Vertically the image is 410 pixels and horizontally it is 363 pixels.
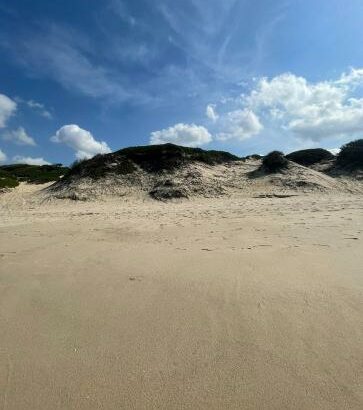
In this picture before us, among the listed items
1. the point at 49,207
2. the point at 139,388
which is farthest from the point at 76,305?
the point at 49,207

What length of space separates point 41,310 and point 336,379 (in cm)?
285

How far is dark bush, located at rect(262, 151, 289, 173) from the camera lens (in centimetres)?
2156

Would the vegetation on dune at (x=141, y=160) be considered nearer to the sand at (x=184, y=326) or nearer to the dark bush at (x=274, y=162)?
the dark bush at (x=274, y=162)

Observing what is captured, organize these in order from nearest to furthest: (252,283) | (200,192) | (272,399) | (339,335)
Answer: (272,399) → (339,335) → (252,283) → (200,192)

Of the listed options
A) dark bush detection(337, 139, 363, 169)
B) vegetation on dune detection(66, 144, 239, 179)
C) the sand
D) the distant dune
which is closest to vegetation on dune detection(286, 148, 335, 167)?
dark bush detection(337, 139, 363, 169)

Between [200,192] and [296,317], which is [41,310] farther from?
[200,192]

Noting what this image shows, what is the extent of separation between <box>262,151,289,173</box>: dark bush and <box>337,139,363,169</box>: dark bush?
217 inches

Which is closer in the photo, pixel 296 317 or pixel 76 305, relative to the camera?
pixel 296 317

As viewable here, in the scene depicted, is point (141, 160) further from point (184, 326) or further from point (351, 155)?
point (184, 326)

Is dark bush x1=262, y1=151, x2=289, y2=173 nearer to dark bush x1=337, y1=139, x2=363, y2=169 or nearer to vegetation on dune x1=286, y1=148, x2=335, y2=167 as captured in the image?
dark bush x1=337, y1=139, x2=363, y2=169

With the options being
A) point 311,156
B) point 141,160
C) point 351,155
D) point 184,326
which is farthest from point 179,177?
point 184,326

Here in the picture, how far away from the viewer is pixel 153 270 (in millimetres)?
4711

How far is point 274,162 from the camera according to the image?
866 inches

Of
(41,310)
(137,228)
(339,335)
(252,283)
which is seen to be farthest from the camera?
(137,228)
